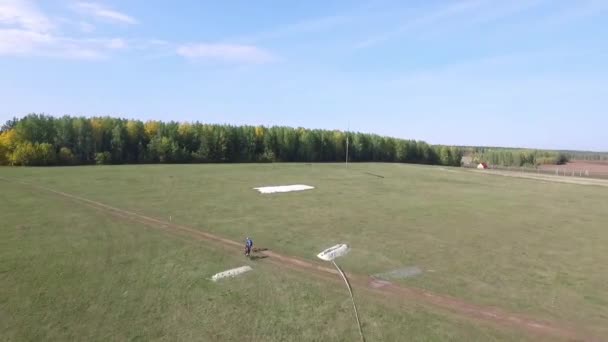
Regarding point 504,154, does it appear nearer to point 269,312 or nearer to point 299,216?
point 299,216

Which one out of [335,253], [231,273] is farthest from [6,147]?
[335,253]

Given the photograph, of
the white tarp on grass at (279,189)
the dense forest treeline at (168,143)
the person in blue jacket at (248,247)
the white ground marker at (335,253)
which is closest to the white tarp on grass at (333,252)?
the white ground marker at (335,253)

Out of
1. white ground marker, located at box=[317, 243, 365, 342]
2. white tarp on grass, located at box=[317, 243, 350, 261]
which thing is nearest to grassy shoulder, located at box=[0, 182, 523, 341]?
white ground marker, located at box=[317, 243, 365, 342]

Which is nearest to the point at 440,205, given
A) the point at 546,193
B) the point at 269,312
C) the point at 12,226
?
the point at 546,193

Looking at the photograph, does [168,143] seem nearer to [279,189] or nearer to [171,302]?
[279,189]

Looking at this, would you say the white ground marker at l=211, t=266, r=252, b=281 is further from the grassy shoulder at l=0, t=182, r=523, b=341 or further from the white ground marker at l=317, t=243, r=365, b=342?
the white ground marker at l=317, t=243, r=365, b=342

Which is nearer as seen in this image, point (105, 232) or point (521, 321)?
point (521, 321)
